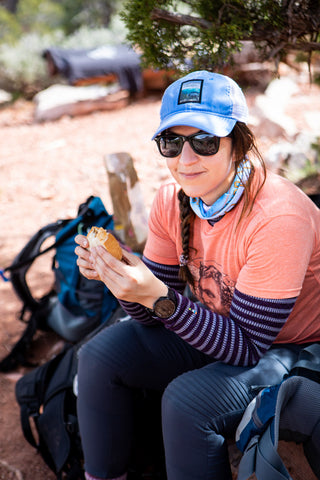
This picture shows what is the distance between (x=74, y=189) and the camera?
568 cm

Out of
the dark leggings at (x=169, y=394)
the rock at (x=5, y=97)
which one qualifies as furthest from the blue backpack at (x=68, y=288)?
the rock at (x=5, y=97)

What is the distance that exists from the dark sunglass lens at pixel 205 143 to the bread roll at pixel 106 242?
1.54 ft

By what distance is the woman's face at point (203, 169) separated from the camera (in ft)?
5.90

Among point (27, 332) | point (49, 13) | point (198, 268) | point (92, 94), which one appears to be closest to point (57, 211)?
point (27, 332)

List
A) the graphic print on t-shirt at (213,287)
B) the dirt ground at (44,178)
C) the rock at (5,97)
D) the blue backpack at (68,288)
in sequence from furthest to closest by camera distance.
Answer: the rock at (5,97) < the blue backpack at (68,288) < the dirt ground at (44,178) < the graphic print on t-shirt at (213,287)

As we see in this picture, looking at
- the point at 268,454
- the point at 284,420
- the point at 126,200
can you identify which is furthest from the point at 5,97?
the point at 268,454

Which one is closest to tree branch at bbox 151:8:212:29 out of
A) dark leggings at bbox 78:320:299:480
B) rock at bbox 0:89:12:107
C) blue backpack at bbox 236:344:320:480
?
dark leggings at bbox 78:320:299:480

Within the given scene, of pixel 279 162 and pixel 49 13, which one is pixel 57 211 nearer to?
pixel 279 162

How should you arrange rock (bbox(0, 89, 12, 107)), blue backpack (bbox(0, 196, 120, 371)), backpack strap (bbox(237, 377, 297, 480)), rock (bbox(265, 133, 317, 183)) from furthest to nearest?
rock (bbox(0, 89, 12, 107)) < rock (bbox(265, 133, 317, 183)) < blue backpack (bbox(0, 196, 120, 371)) < backpack strap (bbox(237, 377, 297, 480))

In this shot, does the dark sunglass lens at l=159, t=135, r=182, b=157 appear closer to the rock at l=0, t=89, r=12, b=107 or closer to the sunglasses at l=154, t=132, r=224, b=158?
the sunglasses at l=154, t=132, r=224, b=158

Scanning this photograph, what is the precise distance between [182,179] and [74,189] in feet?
13.1

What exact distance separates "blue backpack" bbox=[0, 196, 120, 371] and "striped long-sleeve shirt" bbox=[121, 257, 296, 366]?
1172mm

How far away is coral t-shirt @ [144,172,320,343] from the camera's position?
170 centimetres

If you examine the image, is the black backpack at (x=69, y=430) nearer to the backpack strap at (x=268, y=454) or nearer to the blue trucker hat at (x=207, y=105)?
the backpack strap at (x=268, y=454)
